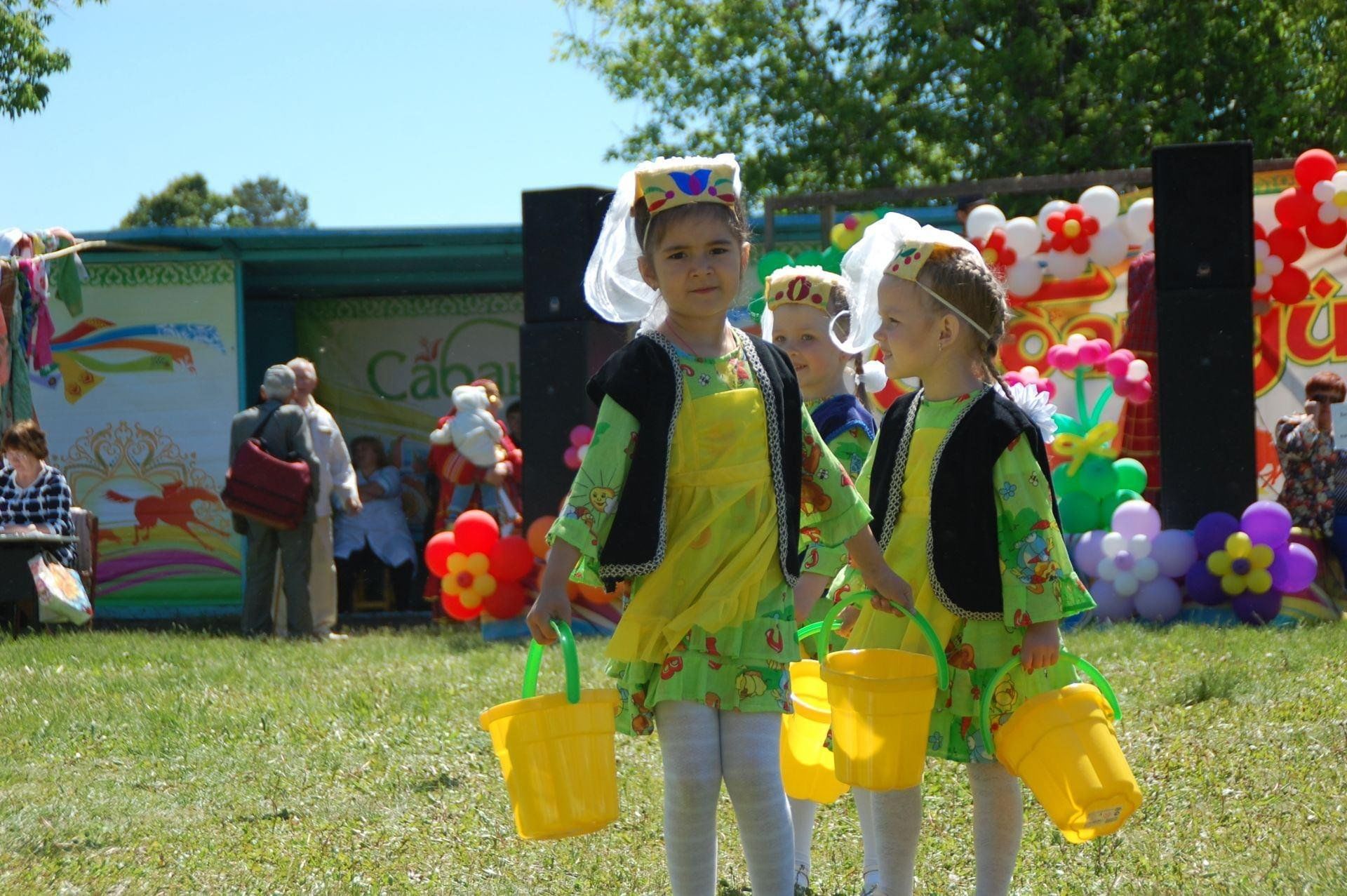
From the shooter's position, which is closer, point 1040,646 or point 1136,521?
point 1040,646

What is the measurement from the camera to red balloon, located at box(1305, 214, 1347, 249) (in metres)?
8.97

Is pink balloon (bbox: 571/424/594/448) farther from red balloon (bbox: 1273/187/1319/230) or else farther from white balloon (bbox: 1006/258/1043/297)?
red balloon (bbox: 1273/187/1319/230)

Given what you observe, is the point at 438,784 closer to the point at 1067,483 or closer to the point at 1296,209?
the point at 1067,483

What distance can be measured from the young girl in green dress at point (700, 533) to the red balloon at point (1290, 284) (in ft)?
22.8

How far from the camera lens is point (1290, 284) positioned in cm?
902

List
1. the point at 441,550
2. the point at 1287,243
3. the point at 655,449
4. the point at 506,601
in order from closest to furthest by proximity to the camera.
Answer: the point at 655,449
the point at 1287,243
the point at 506,601
the point at 441,550

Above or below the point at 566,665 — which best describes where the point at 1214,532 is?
below

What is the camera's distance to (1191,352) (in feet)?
27.0

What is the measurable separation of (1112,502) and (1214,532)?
2.38 ft

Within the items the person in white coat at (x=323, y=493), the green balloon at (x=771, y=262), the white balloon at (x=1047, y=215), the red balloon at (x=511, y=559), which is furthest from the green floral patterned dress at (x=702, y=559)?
the white balloon at (x=1047, y=215)

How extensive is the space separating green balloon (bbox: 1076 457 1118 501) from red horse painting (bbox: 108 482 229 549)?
702 centimetres

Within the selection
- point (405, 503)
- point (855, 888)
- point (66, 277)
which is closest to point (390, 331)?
point (405, 503)

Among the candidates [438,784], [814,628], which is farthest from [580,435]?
[814,628]

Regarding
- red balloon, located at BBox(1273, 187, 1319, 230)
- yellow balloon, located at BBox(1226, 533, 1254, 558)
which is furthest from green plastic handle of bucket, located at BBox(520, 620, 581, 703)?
red balloon, located at BBox(1273, 187, 1319, 230)
